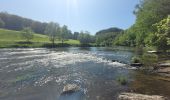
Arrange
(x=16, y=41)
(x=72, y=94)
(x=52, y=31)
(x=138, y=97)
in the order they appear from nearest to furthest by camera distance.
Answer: (x=138, y=97) → (x=72, y=94) → (x=16, y=41) → (x=52, y=31)

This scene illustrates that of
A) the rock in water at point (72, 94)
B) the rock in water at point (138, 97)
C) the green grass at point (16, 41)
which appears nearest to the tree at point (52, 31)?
the green grass at point (16, 41)

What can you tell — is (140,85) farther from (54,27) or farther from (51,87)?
(54,27)

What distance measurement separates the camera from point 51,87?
969 inches

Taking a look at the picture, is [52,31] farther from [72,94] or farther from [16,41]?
[72,94]

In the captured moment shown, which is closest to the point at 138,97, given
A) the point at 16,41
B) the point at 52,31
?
the point at 16,41

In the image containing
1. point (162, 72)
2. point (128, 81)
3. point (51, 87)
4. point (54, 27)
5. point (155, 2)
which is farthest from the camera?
point (54, 27)

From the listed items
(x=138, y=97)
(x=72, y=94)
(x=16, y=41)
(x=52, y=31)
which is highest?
(x=52, y=31)

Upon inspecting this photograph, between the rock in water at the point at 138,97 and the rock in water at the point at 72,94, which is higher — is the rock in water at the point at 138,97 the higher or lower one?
the higher one

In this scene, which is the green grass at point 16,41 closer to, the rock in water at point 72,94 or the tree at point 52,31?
the tree at point 52,31

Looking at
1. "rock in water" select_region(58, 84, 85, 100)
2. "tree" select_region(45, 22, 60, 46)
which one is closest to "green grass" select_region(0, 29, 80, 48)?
"tree" select_region(45, 22, 60, 46)

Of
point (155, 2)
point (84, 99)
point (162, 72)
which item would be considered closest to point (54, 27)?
point (155, 2)

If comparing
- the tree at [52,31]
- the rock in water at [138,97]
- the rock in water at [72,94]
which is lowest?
the rock in water at [72,94]

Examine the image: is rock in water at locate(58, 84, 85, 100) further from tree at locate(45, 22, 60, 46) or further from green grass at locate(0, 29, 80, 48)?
tree at locate(45, 22, 60, 46)

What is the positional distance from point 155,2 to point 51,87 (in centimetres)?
5375
